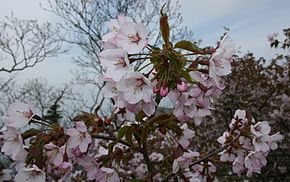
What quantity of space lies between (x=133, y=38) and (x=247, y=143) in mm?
776

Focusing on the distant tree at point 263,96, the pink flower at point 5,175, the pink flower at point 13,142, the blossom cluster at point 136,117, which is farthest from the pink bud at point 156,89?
the distant tree at point 263,96

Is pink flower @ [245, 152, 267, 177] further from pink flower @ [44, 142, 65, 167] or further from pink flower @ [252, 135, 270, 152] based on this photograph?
pink flower @ [44, 142, 65, 167]

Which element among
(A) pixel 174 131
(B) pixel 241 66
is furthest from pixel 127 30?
(B) pixel 241 66

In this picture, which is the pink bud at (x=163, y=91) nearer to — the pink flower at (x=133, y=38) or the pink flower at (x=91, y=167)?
the pink flower at (x=133, y=38)

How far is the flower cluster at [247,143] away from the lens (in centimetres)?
161

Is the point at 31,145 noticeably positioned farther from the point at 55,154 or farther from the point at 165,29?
the point at 165,29

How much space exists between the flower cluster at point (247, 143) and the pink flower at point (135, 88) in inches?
25.9

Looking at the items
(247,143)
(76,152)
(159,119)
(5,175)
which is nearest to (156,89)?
(159,119)

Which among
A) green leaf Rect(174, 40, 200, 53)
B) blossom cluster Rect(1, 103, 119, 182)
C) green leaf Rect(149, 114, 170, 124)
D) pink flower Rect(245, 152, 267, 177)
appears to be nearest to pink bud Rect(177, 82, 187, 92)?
green leaf Rect(174, 40, 200, 53)

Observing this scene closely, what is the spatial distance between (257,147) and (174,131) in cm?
38

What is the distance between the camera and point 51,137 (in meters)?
1.30

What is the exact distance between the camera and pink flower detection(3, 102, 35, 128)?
1310 millimetres

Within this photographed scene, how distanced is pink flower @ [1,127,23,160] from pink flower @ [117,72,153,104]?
421mm

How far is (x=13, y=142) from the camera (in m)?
1.32
